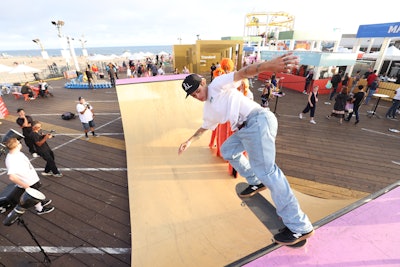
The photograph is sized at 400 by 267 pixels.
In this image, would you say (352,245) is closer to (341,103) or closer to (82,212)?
(82,212)

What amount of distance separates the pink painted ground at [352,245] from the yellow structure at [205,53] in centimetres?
2069

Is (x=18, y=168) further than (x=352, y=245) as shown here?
Yes

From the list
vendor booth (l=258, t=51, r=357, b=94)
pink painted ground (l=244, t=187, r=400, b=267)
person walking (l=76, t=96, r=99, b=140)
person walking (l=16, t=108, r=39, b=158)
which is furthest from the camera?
vendor booth (l=258, t=51, r=357, b=94)

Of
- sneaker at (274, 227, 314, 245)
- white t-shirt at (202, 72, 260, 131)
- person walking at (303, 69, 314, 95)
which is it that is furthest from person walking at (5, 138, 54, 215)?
person walking at (303, 69, 314, 95)

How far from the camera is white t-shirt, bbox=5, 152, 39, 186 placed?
3.38m

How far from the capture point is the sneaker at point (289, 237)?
1.91 m

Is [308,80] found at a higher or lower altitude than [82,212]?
higher

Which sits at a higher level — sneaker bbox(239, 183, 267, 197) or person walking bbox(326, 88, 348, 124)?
sneaker bbox(239, 183, 267, 197)

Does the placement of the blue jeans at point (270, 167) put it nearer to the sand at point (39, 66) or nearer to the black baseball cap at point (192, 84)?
the black baseball cap at point (192, 84)

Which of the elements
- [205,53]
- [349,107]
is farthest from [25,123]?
[205,53]

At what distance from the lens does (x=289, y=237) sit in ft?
6.37

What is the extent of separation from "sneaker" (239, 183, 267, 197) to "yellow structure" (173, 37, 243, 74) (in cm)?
2019

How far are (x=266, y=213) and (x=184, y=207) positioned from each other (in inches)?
63.3

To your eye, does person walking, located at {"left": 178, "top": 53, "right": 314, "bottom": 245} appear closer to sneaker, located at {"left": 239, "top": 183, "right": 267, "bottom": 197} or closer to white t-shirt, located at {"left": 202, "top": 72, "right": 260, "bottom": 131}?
white t-shirt, located at {"left": 202, "top": 72, "right": 260, "bottom": 131}
